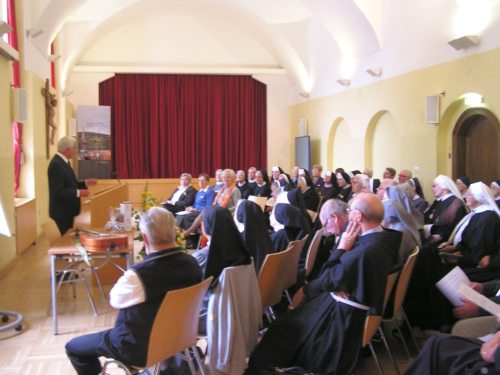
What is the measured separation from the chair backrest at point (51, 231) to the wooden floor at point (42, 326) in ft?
2.21

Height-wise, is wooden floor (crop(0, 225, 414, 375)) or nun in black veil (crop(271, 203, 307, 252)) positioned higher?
nun in black veil (crop(271, 203, 307, 252))

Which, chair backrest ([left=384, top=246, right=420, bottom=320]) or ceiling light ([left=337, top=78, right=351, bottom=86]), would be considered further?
ceiling light ([left=337, top=78, right=351, bottom=86])

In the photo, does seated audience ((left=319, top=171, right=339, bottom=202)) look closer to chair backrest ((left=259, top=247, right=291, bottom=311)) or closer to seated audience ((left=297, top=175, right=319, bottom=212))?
seated audience ((left=297, top=175, right=319, bottom=212))

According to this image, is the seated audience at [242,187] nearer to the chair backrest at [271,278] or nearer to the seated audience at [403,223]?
the seated audience at [403,223]

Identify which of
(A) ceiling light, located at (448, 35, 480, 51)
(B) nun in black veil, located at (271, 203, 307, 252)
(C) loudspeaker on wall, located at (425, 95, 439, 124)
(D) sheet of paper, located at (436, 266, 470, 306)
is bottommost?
(D) sheet of paper, located at (436, 266, 470, 306)

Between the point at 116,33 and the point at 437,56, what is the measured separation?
10122mm

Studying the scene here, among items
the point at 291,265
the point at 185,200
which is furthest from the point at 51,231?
the point at 185,200

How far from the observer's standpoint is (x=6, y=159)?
6.88 m

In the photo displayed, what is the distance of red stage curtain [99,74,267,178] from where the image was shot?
15875 millimetres

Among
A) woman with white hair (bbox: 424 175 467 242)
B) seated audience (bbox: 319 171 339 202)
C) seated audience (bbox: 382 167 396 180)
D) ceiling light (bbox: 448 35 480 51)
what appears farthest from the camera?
seated audience (bbox: 319 171 339 202)

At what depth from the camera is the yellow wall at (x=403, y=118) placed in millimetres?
7688

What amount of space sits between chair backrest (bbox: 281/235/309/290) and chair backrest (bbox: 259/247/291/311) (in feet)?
0.24

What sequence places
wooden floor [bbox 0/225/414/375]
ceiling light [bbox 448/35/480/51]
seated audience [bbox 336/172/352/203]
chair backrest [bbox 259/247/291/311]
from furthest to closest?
seated audience [bbox 336/172/352/203] → ceiling light [bbox 448/35/480/51] → wooden floor [bbox 0/225/414/375] → chair backrest [bbox 259/247/291/311]

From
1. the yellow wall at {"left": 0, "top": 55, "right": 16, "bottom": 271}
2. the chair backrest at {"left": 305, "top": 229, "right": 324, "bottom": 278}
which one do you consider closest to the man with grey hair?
the chair backrest at {"left": 305, "top": 229, "right": 324, "bottom": 278}
